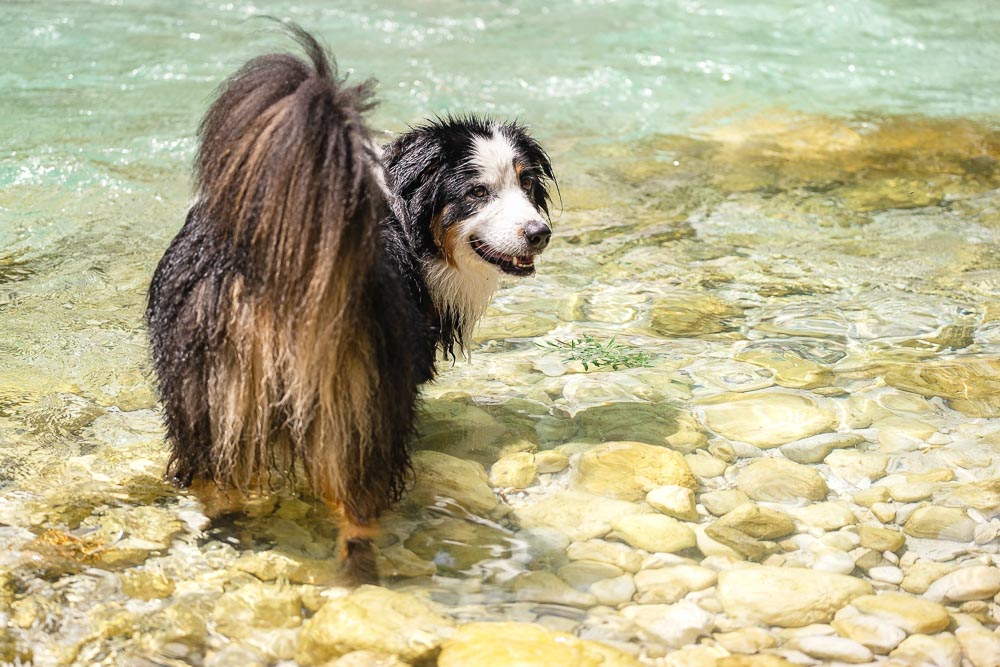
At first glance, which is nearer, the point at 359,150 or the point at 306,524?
the point at 359,150

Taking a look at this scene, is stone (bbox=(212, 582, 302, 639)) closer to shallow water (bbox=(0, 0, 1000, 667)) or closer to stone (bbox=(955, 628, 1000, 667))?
shallow water (bbox=(0, 0, 1000, 667))

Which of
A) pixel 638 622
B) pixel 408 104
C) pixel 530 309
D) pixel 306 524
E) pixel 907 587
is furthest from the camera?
pixel 408 104

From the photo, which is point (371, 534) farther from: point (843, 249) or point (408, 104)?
point (408, 104)

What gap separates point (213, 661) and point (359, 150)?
1.31 m

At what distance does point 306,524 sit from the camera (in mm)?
3115

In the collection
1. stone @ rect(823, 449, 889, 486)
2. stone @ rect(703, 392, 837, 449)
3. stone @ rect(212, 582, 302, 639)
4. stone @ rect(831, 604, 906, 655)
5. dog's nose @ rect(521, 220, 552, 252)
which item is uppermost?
dog's nose @ rect(521, 220, 552, 252)

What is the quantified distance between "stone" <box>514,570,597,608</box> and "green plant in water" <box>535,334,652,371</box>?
Answer: 1393 millimetres

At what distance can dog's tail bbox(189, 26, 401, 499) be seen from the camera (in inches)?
95.8

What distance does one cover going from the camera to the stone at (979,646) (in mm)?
2559

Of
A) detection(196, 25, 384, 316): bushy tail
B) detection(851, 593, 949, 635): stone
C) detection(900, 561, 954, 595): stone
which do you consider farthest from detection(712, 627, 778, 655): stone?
detection(196, 25, 384, 316): bushy tail

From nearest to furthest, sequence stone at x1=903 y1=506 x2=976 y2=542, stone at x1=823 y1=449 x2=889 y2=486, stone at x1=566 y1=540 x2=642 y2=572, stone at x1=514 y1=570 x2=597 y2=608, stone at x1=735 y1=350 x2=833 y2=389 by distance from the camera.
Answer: stone at x1=514 y1=570 x2=597 y2=608 < stone at x1=566 y1=540 x2=642 y2=572 < stone at x1=903 y1=506 x2=976 y2=542 < stone at x1=823 y1=449 x2=889 y2=486 < stone at x1=735 y1=350 x2=833 y2=389

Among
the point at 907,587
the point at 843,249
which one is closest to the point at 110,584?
the point at 907,587

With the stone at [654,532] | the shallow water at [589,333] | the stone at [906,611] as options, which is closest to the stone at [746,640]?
the shallow water at [589,333]

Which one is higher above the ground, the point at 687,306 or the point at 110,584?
the point at 687,306
